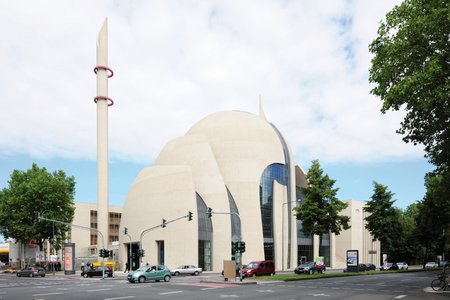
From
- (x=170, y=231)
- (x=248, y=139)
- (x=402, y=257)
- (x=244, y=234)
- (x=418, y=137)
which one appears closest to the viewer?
(x=418, y=137)

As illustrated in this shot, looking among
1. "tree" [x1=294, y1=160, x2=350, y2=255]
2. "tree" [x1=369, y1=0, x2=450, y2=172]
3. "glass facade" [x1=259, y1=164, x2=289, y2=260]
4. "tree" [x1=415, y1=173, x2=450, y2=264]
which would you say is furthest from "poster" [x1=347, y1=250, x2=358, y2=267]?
"tree" [x1=369, y1=0, x2=450, y2=172]

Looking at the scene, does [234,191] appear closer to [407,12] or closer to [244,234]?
[244,234]

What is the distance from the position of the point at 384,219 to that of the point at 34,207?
2056 inches

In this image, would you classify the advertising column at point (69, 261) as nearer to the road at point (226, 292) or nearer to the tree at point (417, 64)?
the road at point (226, 292)

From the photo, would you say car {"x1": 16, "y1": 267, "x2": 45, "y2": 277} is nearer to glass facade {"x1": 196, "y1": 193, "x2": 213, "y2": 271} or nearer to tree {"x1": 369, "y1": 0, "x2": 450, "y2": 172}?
glass facade {"x1": 196, "y1": 193, "x2": 213, "y2": 271}

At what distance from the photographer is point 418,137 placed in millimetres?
27984

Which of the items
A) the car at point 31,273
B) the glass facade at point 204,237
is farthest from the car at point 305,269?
the car at point 31,273

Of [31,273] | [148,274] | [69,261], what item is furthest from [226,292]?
[69,261]

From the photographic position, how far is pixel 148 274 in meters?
42.0

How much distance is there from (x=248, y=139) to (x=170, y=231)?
2210 cm

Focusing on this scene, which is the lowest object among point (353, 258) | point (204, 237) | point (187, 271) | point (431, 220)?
point (187, 271)

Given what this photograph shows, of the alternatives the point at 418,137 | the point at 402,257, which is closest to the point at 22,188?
the point at 418,137

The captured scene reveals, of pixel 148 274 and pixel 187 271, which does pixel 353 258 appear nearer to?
pixel 187 271

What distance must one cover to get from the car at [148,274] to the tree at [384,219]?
38.6 metres
